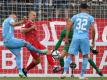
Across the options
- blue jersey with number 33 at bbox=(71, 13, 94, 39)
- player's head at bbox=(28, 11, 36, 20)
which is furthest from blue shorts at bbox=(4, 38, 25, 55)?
blue jersey with number 33 at bbox=(71, 13, 94, 39)

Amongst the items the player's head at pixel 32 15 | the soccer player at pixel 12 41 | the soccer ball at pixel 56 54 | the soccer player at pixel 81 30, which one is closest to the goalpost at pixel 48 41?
the soccer ball at pixel 56 54

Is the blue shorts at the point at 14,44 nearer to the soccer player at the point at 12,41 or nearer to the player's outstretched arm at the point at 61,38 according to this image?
the soccer player at the point at 12,41

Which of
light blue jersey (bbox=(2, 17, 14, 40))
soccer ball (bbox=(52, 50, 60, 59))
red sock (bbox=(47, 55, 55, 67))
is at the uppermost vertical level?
light blue jersey (bbox=(2, 17, 14, 40))

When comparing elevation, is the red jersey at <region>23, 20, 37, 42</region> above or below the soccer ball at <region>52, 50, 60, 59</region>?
above

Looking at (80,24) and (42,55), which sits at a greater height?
(80,24)

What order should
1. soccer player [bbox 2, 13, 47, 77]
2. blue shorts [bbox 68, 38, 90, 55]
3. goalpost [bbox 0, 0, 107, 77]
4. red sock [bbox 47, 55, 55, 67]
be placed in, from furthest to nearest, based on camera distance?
1. goalpost [bbox 0, 0, 107, 77]
2. red sock [bbox 47, 55, 55, 67]
3. soccer player [bbox 2, 13, 47, 77]
4. blue shorts [bbox 68, 38, 90, 55]

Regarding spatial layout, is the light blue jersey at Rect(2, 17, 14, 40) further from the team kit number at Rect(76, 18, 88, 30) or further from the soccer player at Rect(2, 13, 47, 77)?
the team kit number at Rect(76, 18, 88, 30)

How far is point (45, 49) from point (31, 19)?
0.96 m

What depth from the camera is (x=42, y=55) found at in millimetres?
19016

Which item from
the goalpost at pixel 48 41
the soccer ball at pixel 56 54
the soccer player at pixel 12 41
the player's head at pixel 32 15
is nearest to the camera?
the soccer player at pixel 12 41

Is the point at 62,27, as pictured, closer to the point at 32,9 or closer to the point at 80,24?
the point at 32,9

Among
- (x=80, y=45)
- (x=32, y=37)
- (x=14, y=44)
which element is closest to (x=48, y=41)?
(x=32, y=37)

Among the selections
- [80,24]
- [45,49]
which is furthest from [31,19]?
[80,24]

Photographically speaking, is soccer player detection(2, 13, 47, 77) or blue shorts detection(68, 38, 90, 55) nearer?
blue shorts detection(68, 38, 90, 55)
